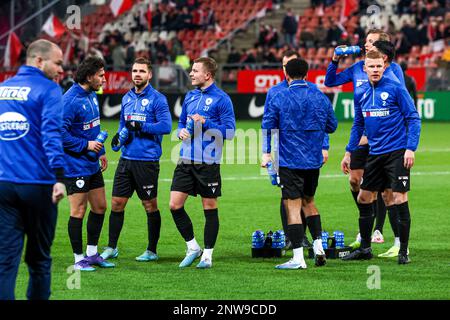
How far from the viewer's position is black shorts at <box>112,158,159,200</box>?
35.3 ft

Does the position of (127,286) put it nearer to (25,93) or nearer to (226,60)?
(25,93)

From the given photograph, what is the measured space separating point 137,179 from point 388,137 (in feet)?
9.20

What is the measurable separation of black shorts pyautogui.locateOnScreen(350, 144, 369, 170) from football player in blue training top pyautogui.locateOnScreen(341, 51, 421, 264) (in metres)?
0.62

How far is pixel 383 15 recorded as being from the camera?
34281 millimetres

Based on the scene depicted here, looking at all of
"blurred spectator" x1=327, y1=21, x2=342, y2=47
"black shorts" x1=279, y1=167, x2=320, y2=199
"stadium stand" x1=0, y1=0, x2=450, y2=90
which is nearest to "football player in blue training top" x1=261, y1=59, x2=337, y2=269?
"black shorts" x1=279, y1=167, x2=320, y2=199

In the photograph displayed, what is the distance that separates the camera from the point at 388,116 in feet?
34.4

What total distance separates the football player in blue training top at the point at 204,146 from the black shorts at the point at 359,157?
5.70ft

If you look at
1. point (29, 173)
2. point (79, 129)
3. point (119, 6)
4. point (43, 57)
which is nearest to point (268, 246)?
point (79, 129)

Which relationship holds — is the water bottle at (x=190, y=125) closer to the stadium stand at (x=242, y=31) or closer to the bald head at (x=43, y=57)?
the bald head at (x=43, y=57)

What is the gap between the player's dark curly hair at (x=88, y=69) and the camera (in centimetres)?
1028

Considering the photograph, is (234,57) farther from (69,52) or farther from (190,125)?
(190,125)

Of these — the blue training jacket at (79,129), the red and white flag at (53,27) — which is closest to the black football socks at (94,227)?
the blue training jacket at (79,129)

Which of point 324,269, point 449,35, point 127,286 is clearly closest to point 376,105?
point 324,269

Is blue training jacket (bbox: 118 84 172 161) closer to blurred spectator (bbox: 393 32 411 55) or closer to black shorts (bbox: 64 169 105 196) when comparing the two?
black shorts (bbox: 64 169 105 196)
